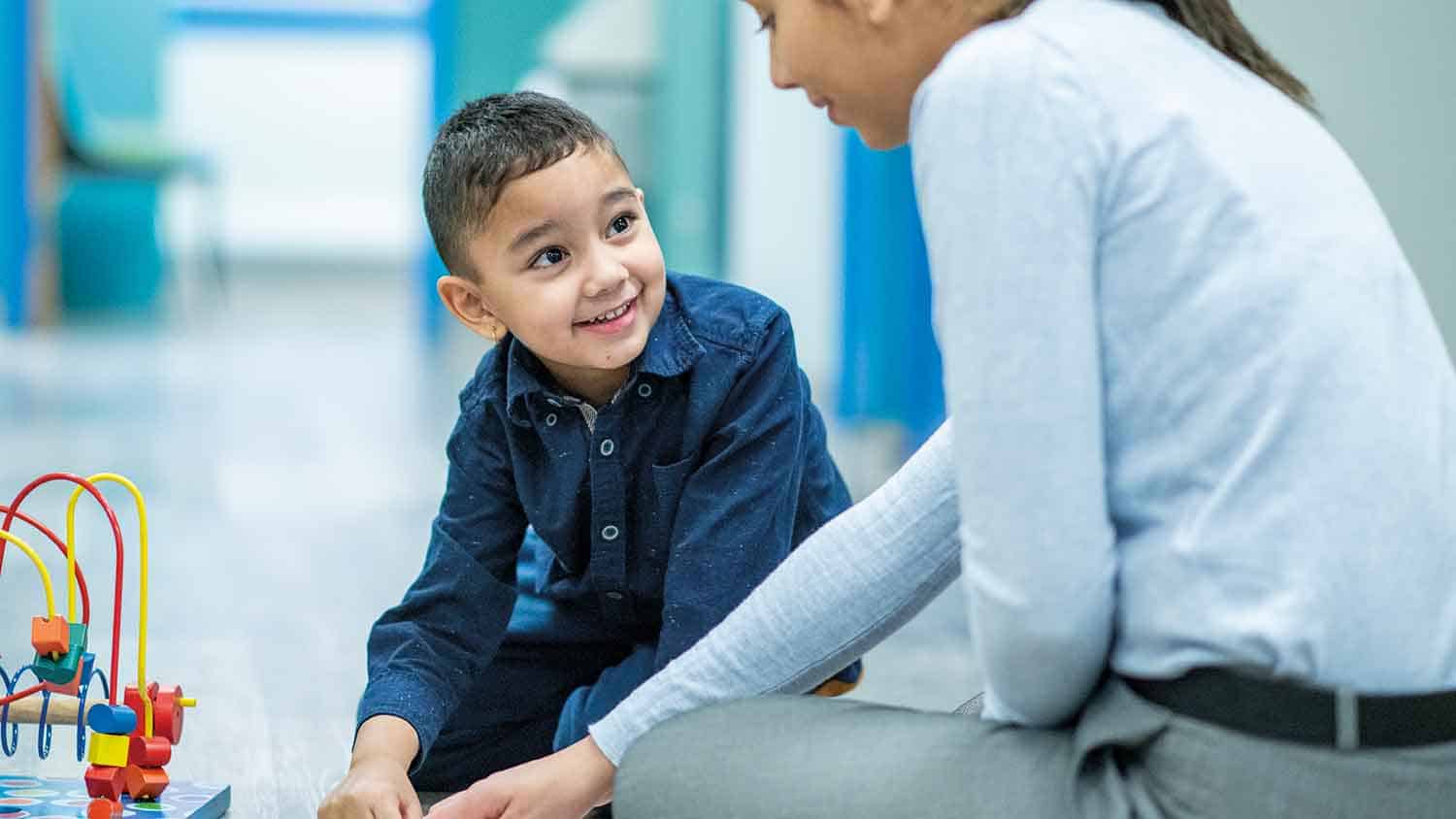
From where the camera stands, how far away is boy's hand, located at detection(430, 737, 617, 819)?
3.33 ft

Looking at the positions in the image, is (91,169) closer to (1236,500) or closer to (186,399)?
(186,399)

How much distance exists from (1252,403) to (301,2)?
686 cm

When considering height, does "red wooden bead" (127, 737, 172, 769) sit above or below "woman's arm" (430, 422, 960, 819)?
below

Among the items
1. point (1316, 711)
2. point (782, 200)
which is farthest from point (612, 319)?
point (782, 200)

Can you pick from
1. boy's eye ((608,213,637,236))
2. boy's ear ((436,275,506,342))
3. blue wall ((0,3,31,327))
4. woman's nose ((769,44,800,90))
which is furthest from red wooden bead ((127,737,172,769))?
blue wall ((0,3,31,327))

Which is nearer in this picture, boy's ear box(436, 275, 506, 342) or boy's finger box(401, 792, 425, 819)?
boy's finger box(401, 792, 425, 819)

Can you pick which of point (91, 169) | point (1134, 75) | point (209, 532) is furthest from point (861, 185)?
point (91, 169)

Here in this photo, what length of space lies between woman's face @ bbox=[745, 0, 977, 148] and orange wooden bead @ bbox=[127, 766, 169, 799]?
2.06 ft

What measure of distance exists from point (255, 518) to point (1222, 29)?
6.45ft

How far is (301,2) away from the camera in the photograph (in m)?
7.15

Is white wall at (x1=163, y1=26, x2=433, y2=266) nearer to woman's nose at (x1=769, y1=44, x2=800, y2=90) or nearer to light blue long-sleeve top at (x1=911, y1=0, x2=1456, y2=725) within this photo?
woman's nose at (x1=769, y1=44, x2=800, y2=90)

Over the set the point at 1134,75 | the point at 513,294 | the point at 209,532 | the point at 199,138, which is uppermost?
the point at 1134,75

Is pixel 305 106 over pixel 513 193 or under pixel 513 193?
under

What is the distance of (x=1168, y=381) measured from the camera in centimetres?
77
